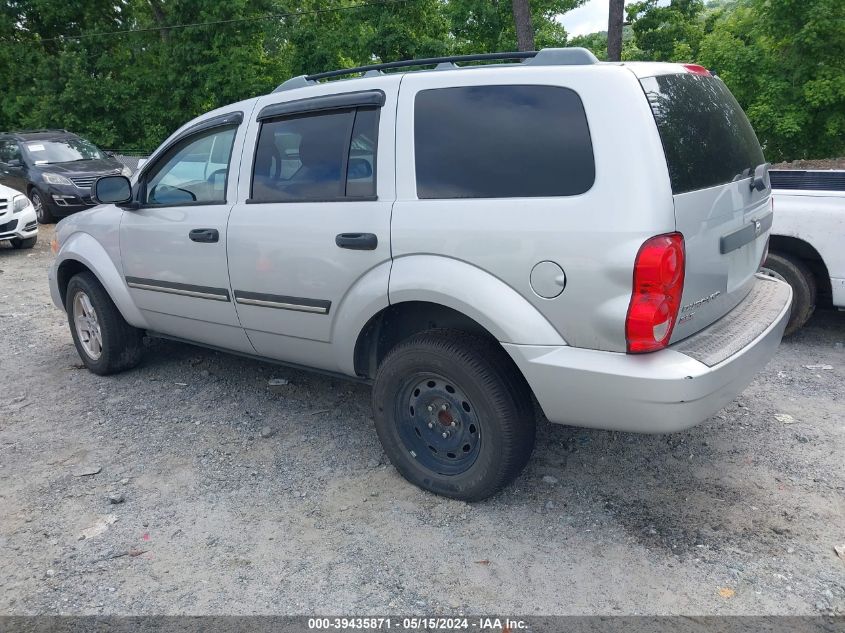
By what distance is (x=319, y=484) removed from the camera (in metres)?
3.66

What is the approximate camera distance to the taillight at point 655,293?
2686 mm

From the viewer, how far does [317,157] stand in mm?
3734

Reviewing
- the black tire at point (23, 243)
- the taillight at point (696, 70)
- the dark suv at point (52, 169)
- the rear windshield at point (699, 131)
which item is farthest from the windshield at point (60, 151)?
the rear windshield at point (699, 131)

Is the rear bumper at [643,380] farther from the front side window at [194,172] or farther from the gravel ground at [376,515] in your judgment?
the front side window at [194,172]

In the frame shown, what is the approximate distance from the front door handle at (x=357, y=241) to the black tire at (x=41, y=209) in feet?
38.7

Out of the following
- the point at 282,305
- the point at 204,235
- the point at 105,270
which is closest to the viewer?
→ the point at 282,305

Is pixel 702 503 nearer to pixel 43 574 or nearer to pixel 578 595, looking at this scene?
pixel 578 595

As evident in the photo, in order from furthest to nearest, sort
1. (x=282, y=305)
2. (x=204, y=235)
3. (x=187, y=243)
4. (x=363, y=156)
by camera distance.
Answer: (x=187, y=243) → (x=204, y=235) → (x=282, y=305) → (x=363, y=156)

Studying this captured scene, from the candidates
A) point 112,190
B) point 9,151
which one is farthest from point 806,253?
point 9,151

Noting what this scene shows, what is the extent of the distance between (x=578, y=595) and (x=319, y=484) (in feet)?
4.88

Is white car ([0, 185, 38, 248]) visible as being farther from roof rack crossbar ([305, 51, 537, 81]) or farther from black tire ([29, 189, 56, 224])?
roof rack crossbar ([305, 51, 537, 81])

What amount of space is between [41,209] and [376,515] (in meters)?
12.5

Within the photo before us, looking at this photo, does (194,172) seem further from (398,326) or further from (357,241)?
(398,326)

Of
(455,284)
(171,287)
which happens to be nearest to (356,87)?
(455,284)
